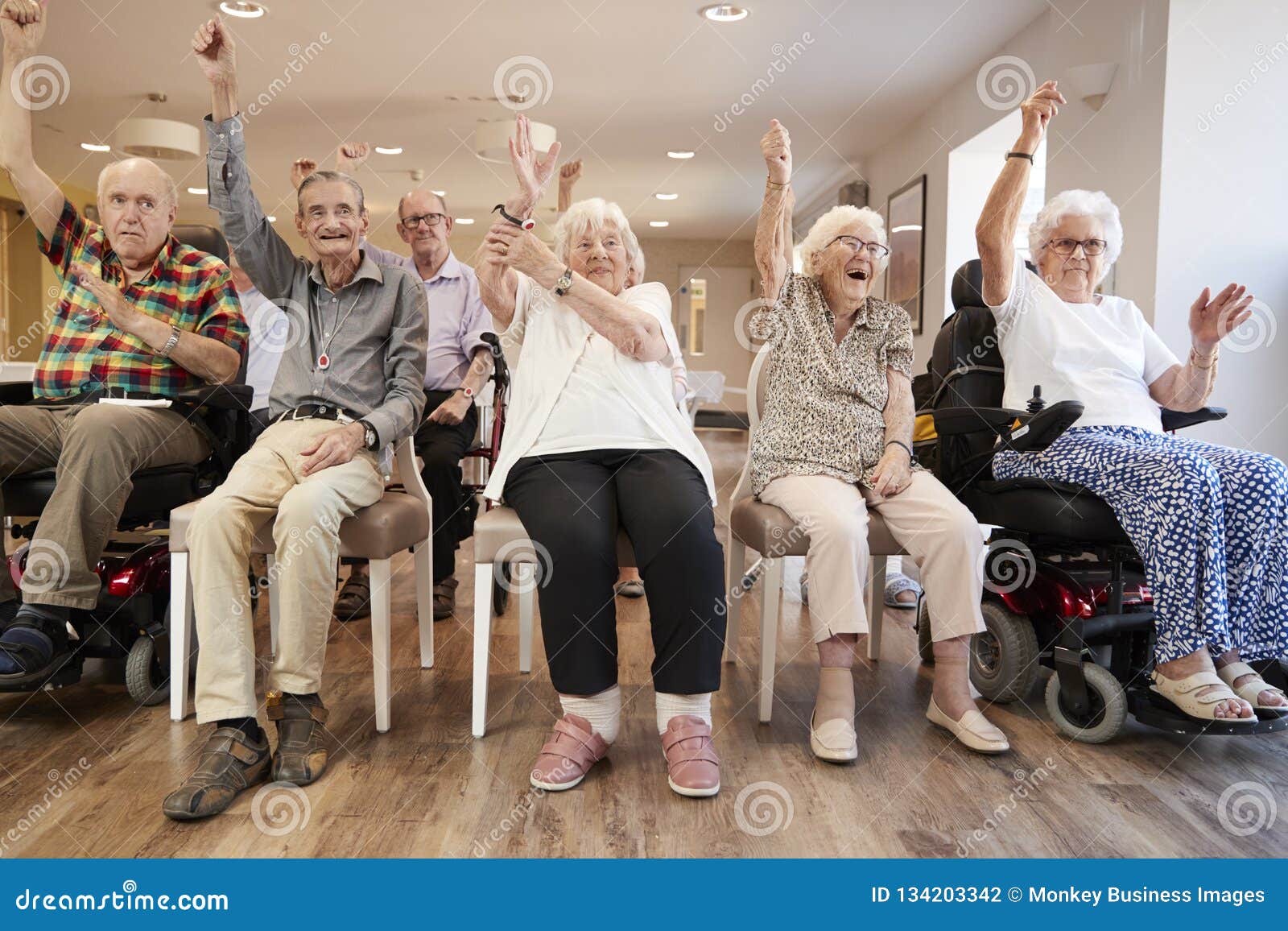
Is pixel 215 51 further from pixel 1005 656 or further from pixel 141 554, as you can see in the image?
pixel 1005 656

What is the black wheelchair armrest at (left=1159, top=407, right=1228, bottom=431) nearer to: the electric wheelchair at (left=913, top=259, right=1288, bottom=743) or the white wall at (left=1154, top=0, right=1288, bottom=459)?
the electric wheelchair at (left=913, top=259, right=1288, bottom=743)

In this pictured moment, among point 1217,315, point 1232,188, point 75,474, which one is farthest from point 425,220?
point 1232,188

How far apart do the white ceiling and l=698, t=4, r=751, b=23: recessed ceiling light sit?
0.06 metres

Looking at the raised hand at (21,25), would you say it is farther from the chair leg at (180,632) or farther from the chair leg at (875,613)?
the chair leg at (875,613)

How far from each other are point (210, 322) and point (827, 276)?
144cm

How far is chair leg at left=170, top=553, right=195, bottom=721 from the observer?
210 cm

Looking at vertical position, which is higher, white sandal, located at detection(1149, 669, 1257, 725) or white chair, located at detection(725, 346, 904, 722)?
white chair, located at detection(725, 346, 904, 722)

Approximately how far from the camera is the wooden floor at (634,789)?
5.41 ft

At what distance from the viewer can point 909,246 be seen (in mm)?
7008

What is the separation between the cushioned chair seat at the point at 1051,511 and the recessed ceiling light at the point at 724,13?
3.30 meters

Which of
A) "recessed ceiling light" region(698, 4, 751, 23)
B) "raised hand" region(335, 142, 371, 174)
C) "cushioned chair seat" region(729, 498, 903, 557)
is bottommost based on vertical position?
"cushioned chair seat" region(729, 498, 903, 557)

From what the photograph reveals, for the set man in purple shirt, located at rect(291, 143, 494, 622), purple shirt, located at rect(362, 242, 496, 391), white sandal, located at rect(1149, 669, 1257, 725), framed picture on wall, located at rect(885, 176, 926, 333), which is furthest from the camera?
framed picture on wall, located at rect(885, 176, 926, 333)

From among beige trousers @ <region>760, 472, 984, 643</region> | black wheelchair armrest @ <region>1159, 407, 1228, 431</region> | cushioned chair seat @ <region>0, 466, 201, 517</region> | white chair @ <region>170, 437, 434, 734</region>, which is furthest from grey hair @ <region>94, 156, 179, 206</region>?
beige trousers @ <region>760, 472, 984, 643</region>
